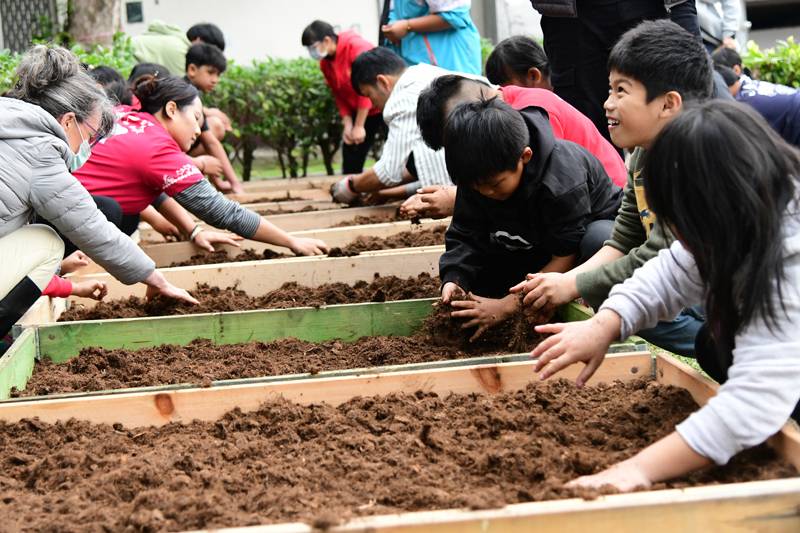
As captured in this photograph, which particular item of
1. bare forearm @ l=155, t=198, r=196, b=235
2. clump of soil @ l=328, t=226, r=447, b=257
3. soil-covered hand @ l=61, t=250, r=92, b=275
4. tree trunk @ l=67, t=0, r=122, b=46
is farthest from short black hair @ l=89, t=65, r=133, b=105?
tree trunk @ l=67, t=0, r=122, b=46

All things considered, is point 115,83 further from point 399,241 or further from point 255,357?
point 255,357

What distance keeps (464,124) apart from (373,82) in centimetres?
337

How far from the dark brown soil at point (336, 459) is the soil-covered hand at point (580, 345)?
7.9 inches

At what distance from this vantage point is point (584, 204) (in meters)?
3.67

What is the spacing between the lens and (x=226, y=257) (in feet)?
17.6

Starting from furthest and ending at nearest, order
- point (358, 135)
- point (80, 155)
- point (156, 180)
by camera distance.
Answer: point (358, 135) → point (156, 180) → point (80, 155)

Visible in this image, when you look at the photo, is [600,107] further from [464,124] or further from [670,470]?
[670,470]

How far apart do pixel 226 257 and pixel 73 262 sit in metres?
0.93

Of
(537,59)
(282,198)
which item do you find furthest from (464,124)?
(282,198)

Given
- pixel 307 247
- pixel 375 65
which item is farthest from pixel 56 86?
pixel 375 65

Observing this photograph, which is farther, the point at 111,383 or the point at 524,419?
the point at 111,383

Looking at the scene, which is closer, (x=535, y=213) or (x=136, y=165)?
(x=535, y=213)

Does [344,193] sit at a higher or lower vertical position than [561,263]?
lower

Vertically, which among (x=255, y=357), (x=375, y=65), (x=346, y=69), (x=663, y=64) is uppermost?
(x=663, y=64)
